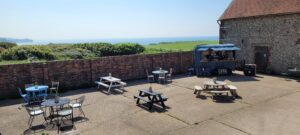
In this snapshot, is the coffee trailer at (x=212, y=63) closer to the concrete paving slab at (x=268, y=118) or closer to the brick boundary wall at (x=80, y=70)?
the brick boundary wall at (x=80, y=70)

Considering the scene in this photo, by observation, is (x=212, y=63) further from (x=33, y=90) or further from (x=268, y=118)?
(x=33, y=90)

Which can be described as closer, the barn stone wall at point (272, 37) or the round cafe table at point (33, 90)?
the round cafe table at point (33, 90)

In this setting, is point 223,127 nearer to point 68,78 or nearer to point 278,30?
point 68,78

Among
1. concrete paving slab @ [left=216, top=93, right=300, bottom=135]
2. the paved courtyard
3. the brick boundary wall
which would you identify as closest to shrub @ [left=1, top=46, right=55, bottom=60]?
the brick boundary wall

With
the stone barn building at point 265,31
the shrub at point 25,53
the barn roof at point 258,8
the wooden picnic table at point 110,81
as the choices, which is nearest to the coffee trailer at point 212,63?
the stone barn building at point 265,31

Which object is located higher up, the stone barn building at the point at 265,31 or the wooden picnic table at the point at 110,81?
the stone barn building at the point at 265,31

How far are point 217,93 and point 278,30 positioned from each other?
348 inches

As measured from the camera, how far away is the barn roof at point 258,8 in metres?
16.8

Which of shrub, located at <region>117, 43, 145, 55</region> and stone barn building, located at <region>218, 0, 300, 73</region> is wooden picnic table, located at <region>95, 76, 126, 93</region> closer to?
stone barn building, located at <region>218, 0, 300, 73</region>

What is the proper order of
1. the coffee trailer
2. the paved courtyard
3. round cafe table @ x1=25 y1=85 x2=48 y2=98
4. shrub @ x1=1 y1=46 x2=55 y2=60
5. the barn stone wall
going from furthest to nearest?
shrub @ x1=1 y1=46 x2=55 y2=60 < the coffee trailer < the barn stone wall < round cafe table @ x1=25 y1=85 x2=48 y2=98 < the paved courtyard

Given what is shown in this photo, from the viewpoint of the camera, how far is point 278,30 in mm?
17359

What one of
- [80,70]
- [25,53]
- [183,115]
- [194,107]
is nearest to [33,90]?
[80,70]

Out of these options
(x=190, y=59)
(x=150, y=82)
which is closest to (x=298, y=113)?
(x=150, y=82)

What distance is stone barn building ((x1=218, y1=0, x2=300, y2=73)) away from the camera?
16.7 m
